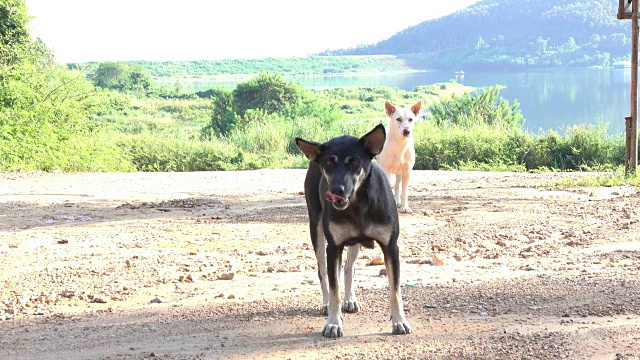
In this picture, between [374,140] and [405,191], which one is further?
[405,191]

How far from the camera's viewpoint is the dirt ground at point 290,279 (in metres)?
5.43

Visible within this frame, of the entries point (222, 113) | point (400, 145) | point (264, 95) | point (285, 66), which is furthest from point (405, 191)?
point (285, 66)

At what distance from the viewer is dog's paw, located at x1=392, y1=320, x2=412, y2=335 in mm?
5504

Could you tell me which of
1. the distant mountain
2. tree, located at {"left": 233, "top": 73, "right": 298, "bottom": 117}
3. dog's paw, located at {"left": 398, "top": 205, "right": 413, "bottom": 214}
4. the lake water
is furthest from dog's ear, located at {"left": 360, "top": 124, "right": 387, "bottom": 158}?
the distant mountain

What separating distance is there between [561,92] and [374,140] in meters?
77.8

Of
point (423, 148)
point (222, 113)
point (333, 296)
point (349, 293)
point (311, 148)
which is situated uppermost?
point (311, 148)

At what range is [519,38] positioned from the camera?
127438mm

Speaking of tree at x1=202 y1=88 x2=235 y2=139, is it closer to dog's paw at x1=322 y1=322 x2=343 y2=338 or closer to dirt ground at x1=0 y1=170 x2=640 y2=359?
dirt ground at x1=0 y1=170 x2=640 y2=359

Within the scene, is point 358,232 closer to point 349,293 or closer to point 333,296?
point 333,296

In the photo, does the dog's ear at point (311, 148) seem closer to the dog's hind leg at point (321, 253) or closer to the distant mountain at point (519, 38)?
the dog's hind leg at point (321, 253)

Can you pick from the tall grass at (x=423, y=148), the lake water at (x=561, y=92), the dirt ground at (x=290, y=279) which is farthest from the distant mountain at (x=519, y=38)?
the dirt ground at (x=290, y=279)

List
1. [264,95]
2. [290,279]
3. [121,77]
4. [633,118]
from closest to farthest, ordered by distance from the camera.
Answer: [290,279]
[633,118]
[264,95]
[121,77]

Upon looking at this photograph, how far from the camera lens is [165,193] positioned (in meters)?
14.8

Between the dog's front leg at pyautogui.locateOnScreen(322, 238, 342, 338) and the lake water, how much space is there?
1933 cm
